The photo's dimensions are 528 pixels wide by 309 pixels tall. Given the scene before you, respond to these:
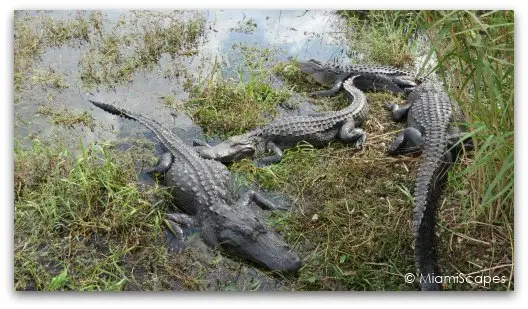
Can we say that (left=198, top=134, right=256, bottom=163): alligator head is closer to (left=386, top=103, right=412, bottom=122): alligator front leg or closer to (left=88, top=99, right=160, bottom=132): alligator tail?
(left=88, top=99, right=160, bottom=132): alligator tail

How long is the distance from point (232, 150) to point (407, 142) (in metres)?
1.35

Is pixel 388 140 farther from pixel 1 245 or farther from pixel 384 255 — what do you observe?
pixel 1 245

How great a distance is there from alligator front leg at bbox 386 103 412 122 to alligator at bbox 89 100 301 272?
1528mm

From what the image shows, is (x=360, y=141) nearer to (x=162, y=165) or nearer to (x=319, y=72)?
(x=319, y=72)

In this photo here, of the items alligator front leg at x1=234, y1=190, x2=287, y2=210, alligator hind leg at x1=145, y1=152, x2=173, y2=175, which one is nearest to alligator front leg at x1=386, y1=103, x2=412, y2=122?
alligator front leg at x1=234, y1=190, x2=287, y2=210

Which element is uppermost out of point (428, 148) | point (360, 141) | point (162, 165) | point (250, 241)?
point (428, 148)

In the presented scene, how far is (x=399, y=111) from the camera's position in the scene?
4.87 m

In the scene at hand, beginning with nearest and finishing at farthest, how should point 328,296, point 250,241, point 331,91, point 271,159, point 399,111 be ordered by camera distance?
point 328,296, point 250,241, point 271,159, point 399,111, point 331,91

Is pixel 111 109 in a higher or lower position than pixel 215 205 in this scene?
higher

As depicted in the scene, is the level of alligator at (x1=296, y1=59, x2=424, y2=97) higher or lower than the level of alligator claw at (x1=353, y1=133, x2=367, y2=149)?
higher

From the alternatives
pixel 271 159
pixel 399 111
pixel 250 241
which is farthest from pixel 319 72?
pixel 250 241

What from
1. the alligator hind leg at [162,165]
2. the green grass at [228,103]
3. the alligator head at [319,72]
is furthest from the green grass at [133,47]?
the alligator head at [319,72]

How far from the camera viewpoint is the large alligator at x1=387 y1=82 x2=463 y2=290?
3463mm

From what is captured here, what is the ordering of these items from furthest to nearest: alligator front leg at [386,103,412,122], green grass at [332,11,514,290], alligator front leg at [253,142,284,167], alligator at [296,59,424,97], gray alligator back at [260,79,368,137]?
alligator at [296,59,424,97] → alligator front leg at [386,103,412,122] → gray alligator back at [260,79,368,137] → alligator front leg at [253,142,284,167] → green grass at [332,11,514,290]
